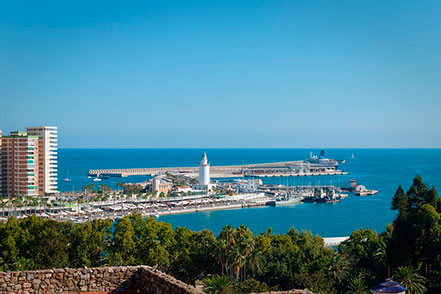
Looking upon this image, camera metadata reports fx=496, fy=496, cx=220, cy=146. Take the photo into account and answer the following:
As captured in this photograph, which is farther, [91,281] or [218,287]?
[218,287]

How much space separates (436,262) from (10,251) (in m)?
16.5

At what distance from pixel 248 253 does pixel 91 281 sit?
14.7 metres

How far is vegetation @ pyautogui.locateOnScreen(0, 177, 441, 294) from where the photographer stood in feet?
59.0

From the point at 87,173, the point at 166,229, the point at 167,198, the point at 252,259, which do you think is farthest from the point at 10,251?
the point at 87,173

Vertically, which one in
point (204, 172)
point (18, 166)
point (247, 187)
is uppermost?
point (18, 166)

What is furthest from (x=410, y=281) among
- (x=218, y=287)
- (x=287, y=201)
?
(x=287, y=201)

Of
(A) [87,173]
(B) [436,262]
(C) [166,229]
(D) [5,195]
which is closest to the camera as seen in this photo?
(B) [436,262]

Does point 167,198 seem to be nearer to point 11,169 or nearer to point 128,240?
point 11,169

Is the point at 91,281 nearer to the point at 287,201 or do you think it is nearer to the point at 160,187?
the point at 287,201

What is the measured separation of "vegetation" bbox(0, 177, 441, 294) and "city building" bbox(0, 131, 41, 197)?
5033 cm

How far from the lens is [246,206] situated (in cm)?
7350

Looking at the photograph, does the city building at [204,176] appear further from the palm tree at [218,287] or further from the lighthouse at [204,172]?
the palm tree at [218,287]

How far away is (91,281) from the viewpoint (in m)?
6.22

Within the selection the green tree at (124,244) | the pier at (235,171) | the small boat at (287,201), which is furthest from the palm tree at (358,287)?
the pier at (235,171)
